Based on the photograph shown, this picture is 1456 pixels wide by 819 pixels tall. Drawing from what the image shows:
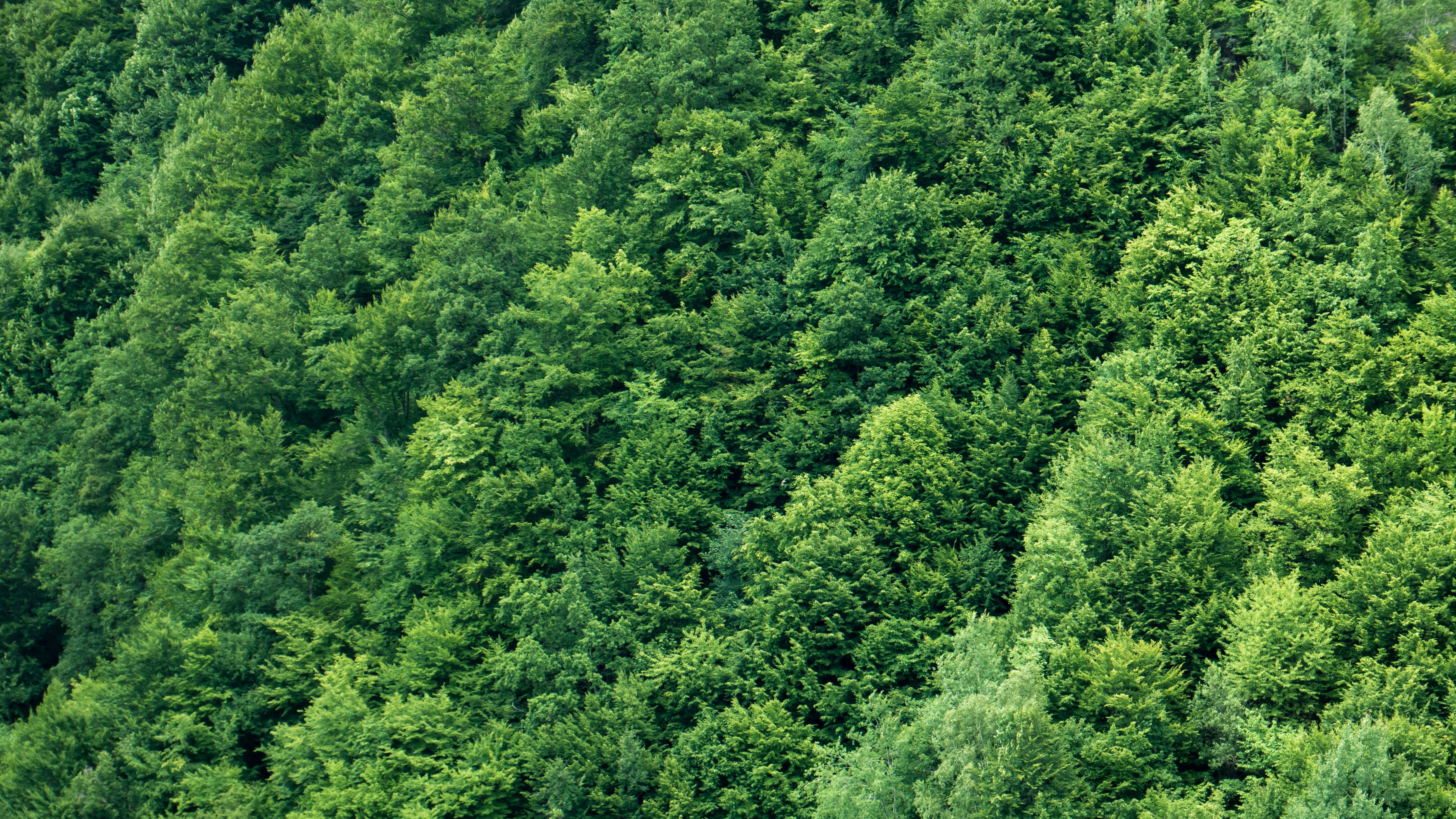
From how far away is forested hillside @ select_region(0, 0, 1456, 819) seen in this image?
114ft

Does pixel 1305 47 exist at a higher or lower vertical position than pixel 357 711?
higher

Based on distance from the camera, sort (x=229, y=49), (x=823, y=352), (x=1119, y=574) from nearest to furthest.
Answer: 1. (x=1119, y=574)
2. (x=823, y=352)
3. (x=229, y=49)

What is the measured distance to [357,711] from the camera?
4331 cm

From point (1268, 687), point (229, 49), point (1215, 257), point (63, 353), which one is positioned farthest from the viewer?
point (229, 49)

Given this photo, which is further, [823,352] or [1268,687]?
[823,352]

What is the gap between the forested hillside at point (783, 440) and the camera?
1373 inches

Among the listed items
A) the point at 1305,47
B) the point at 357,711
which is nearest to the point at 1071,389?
the point at 1305,47

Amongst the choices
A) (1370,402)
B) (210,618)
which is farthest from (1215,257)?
(210,618)

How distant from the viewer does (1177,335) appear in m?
40.8

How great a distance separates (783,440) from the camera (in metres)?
47.5

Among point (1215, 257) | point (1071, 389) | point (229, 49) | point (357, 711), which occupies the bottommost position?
point (357, 711)

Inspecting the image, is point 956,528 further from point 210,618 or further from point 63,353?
point 63,353

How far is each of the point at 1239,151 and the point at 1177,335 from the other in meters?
6.90

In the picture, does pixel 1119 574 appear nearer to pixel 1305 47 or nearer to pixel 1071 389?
pixel 1071 389
